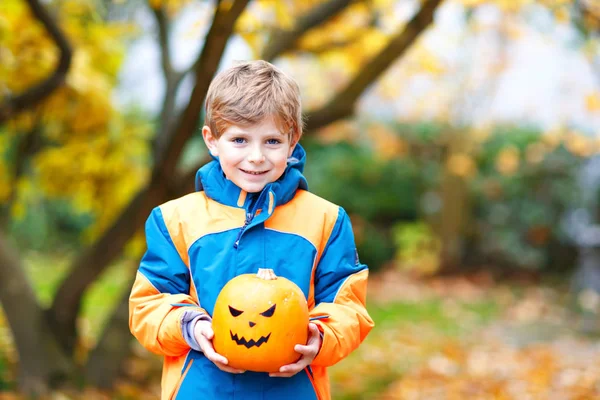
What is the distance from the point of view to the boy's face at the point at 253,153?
1.97m

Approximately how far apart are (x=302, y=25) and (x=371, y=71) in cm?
65

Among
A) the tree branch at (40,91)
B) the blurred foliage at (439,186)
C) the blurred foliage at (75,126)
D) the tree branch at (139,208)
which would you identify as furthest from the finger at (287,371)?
the blurred foliage at (439,186)

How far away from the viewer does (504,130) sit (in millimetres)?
11273

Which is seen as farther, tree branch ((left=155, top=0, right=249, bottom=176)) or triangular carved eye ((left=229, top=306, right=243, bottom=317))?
tree branch ((left=155, top=0, right=249, bottom=176))

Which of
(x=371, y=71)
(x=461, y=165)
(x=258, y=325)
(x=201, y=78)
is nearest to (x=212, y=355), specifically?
(x=258, y=325)

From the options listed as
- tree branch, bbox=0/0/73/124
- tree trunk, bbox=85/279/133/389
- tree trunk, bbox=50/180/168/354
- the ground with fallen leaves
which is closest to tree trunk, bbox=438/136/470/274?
the ground with fallen leaves

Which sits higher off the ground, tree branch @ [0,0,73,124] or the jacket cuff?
tree branch @ [0,0,73,124]

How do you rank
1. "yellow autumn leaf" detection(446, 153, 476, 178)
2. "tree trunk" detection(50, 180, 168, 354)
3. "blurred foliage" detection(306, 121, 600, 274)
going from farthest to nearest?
"yellow autumn leaf" detection(446, 153, 476, 178) < "blurred foliage" detection(306, 121, 600, 274) < "tree trunk" detection(50, 180, 168, 354)

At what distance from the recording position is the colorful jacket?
196cm

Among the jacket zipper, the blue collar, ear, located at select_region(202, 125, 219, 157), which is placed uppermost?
ear, located at select_region(202, 125, 219, 157)

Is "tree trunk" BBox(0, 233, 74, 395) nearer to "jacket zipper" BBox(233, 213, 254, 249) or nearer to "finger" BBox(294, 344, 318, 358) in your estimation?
"jacket zipper" BBox(233, 213, 254, 249)

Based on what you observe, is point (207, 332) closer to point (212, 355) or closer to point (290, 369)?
point (212, 355)

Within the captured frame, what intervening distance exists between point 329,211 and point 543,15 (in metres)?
5.12

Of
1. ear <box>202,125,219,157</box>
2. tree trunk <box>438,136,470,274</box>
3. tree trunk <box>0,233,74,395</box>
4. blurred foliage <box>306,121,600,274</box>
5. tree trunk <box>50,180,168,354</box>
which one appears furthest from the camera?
tree trunk <box>438,136,470,274</box>
